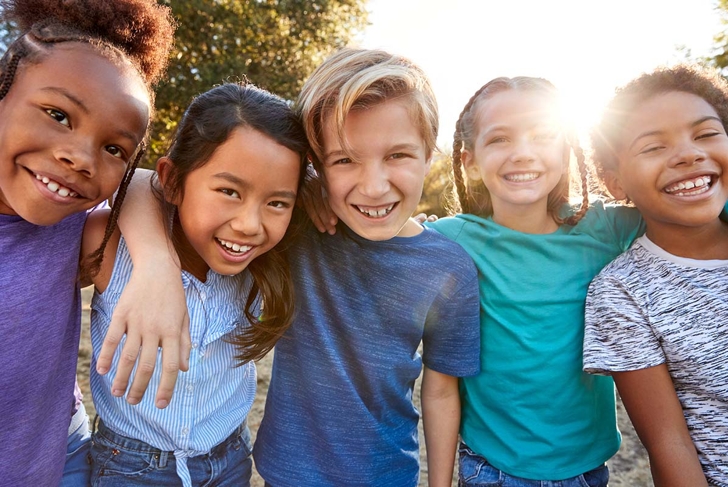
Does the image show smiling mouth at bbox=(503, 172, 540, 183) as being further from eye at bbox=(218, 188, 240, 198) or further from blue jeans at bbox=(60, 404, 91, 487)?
blue jeans at bbox=(60, 404, 91, 487)

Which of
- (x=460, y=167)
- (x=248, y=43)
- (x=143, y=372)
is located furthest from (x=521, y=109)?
(x=248, y=43)

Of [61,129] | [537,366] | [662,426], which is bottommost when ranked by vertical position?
→ [662,426]

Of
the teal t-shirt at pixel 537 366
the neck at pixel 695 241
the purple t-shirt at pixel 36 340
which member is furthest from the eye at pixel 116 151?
the neck at pixel 695 241

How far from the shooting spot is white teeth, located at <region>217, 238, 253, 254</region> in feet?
4.58

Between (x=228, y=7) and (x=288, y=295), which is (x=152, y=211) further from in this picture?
(x=228, y=7)

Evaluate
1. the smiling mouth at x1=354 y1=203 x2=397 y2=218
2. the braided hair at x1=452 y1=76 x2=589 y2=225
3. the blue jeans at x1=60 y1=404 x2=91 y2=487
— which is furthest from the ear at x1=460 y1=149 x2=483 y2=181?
the blue jeans at x1=60 y1=404 x2=91 y2=487

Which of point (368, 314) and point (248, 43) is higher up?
point (248, 43)

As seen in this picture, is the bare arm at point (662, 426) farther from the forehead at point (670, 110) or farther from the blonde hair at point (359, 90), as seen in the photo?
the blonde hair at point (359, 90)

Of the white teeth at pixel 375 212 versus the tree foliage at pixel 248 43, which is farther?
the tree foliage at pixel 248 43

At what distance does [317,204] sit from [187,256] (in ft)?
1.49

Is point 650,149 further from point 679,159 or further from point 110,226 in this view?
point 110,226

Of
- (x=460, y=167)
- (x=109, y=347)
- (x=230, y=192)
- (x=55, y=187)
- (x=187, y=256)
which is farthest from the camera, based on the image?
(x=460, y=167)

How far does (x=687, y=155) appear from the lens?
1.47 meters

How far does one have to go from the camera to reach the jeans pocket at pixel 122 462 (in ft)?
4.59
